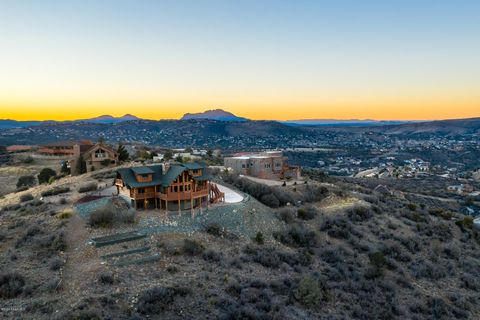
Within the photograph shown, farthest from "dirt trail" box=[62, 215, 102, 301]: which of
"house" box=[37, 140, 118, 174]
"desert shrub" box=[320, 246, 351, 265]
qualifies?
"house" box=[37, 140, 118, 174]

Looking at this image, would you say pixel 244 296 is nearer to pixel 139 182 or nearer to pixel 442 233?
pixel 139 182

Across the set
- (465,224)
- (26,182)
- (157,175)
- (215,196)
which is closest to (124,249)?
(157,175)

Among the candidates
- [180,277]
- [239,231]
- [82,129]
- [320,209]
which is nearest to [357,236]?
[320,209]

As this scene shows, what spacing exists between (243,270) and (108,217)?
9.40 meters

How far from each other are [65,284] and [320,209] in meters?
23.7

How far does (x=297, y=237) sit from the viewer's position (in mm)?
28234

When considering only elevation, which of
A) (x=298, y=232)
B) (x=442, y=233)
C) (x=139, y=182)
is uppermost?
(x=139, y=182)

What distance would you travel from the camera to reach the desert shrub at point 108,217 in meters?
25.0

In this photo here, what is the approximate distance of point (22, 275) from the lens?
62.4ft

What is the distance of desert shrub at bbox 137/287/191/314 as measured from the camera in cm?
1650

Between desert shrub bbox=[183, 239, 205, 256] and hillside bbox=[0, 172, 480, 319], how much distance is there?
58 millimetres

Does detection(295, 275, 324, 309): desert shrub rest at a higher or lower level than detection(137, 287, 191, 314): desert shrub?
lower

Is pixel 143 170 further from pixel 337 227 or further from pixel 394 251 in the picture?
pixel 394 251

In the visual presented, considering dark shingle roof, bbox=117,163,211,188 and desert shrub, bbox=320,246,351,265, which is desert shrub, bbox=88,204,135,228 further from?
desert shrub, bbox=320,246,351,265
